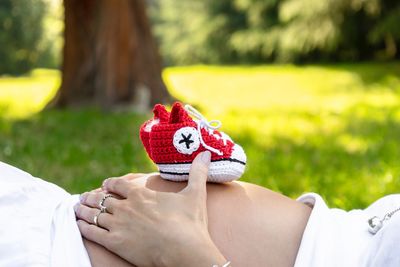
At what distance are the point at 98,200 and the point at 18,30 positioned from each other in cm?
1619

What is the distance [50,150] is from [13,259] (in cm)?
316

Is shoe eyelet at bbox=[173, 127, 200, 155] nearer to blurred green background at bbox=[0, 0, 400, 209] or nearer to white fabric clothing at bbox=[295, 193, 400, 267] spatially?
white fabric clothing at bbox=[295, 193, 400, 267]

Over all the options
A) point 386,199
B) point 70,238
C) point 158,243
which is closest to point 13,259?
point 70,238

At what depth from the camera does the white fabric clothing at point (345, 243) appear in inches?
52.5

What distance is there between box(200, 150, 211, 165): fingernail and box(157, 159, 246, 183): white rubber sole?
0.08 ft

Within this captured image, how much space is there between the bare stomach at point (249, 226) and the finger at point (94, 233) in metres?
0.02

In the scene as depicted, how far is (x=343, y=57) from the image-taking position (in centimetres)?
1725

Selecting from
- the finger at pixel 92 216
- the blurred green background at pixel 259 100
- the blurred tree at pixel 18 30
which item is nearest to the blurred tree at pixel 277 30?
the blurred green background at pixel 259 100

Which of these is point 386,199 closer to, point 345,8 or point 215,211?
point 215,211

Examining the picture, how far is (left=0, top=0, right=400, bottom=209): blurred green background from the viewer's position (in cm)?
377

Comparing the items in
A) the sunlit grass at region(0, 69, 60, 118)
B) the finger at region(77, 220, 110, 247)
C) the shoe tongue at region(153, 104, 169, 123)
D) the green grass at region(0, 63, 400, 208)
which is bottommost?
the sunlit grass at region(0, 69, 60, 118)

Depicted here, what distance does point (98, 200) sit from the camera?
1.54 meters

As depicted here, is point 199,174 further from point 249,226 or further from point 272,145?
point 272,145

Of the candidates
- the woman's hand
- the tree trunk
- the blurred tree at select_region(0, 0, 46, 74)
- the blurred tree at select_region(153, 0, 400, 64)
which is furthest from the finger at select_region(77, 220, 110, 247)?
the blurred tree at select_region(0, 0, 46, 74)
